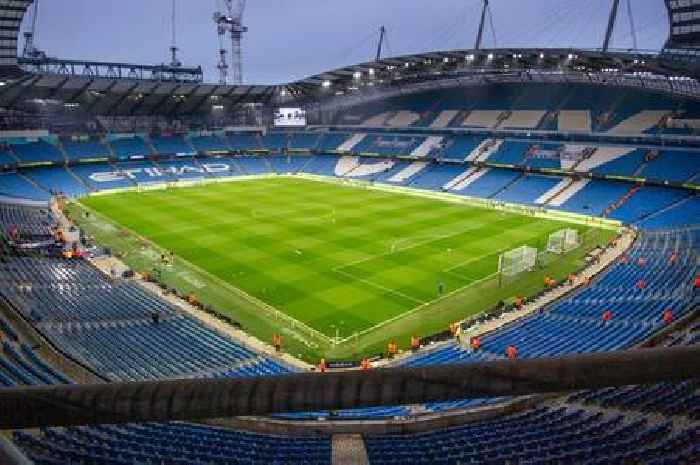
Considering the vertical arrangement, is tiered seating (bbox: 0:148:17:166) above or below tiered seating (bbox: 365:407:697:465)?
above

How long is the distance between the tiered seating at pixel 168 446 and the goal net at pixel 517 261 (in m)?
27.0

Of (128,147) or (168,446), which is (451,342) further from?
(128,147)

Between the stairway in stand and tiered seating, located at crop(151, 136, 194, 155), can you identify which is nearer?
the stairway in stand

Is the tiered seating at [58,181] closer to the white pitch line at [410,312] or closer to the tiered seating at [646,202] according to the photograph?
the white pitch line at [410,312]

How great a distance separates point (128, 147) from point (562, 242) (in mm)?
68156

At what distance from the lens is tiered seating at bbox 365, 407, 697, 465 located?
996 cm

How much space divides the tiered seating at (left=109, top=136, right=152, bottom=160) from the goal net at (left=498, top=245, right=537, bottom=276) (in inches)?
2529

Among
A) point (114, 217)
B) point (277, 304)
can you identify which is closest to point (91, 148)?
point (114, 217)

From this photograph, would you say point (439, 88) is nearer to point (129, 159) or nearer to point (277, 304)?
point (129, 159)

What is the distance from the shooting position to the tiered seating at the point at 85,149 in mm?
76375

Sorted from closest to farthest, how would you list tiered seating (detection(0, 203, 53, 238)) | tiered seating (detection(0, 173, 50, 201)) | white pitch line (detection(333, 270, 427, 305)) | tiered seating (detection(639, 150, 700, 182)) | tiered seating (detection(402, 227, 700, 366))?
tiered seating (detection(402, 227, 700, 366)) → white pitch line (detection(333, 270, 427, 305)) → tiered seating (detection(0, 203, 53, 238)) → tiered seating (detection(639, 150, 700, 182)) → tiered seating (detection(0, 173, 50, 201))

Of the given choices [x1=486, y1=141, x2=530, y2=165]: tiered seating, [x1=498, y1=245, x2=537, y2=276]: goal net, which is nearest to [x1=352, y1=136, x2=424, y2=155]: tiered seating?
[x1=486, y1=141, x2=530, y2=165]: tiered seating

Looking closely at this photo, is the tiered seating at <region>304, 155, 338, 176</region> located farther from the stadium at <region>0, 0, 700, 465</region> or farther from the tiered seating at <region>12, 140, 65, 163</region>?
the tiered seating at <region>12, 140, 65, 163</region>

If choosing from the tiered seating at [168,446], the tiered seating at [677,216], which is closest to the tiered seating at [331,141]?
the tiered seating at [677,216]
